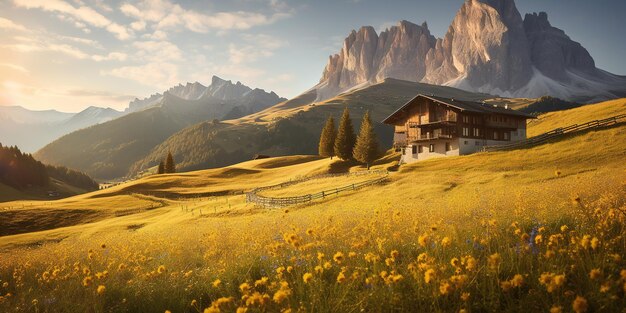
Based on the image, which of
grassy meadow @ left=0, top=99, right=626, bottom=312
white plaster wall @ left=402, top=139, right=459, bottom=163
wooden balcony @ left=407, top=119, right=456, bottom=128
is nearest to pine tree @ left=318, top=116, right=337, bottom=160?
white plaster wall @ left=402, top=139, right=459, bottom=163

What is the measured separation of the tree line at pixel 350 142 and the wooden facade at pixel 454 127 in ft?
21.7

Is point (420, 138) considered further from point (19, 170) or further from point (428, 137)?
point (19, 170)

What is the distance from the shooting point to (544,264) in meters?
5.49

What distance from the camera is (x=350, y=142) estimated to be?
275 feet

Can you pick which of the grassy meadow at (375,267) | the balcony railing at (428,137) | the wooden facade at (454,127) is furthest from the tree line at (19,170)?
the grassy meadow at (375,267)

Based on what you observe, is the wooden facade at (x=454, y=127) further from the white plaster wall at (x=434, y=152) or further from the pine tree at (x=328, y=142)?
the pine tree at (x=328, y=142)

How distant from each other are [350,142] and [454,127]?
86.1 feet

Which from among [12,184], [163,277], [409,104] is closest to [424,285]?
[163,277]

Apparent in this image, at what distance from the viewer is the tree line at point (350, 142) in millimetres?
75562

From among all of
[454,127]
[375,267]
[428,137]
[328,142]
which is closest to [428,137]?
[428,137]

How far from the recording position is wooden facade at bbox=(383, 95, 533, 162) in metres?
63.4

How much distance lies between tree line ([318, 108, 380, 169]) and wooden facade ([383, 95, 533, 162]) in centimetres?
661

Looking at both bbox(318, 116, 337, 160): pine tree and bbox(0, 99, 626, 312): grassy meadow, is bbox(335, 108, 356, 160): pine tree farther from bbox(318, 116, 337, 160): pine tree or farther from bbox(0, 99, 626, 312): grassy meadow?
bbox(0, 99, 626, 312): grassy meadow

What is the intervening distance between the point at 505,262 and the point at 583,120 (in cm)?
7700
